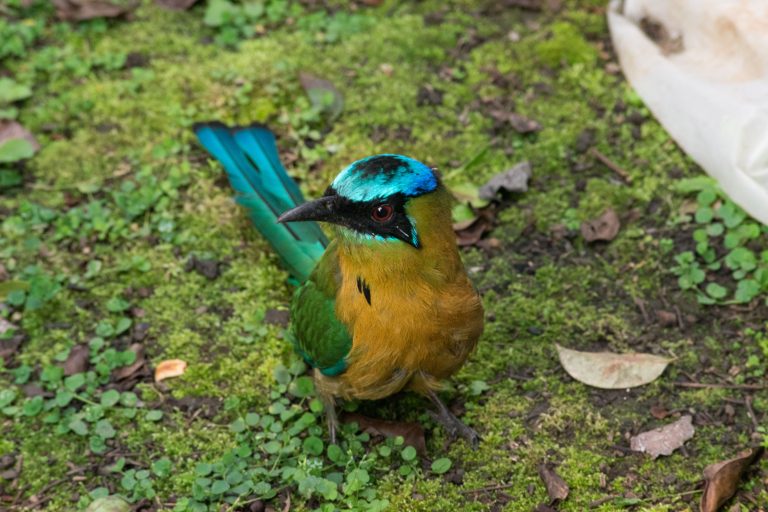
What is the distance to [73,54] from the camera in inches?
243

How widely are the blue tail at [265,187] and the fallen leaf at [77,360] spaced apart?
1.05 metres

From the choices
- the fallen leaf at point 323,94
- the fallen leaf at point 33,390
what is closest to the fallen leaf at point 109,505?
the fallen leaf at point 33,390

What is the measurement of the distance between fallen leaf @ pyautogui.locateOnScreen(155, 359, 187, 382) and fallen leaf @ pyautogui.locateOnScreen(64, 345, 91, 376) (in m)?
0.35

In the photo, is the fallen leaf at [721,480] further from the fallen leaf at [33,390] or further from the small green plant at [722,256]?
the fallen leaf at [33,390]

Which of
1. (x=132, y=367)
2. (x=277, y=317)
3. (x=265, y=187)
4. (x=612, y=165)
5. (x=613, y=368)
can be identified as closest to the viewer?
(x=613, y=368)

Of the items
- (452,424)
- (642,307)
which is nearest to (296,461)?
(452,424)

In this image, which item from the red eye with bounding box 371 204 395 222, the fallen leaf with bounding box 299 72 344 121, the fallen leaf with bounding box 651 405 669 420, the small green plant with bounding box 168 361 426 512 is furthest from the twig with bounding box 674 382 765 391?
the fallen leaf with bounding box 299 72 344 121

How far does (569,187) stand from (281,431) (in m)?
2.20

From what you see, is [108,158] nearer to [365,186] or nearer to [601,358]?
[365,186]

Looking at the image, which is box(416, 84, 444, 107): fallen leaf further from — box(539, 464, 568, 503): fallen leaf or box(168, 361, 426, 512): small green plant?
box(539, 464, 568, 503): fallen leaf

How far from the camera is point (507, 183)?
524 cm

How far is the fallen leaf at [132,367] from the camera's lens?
14.6 ft

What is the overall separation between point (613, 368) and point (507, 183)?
53.5 inches

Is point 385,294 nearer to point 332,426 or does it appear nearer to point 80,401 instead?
point 332,426
